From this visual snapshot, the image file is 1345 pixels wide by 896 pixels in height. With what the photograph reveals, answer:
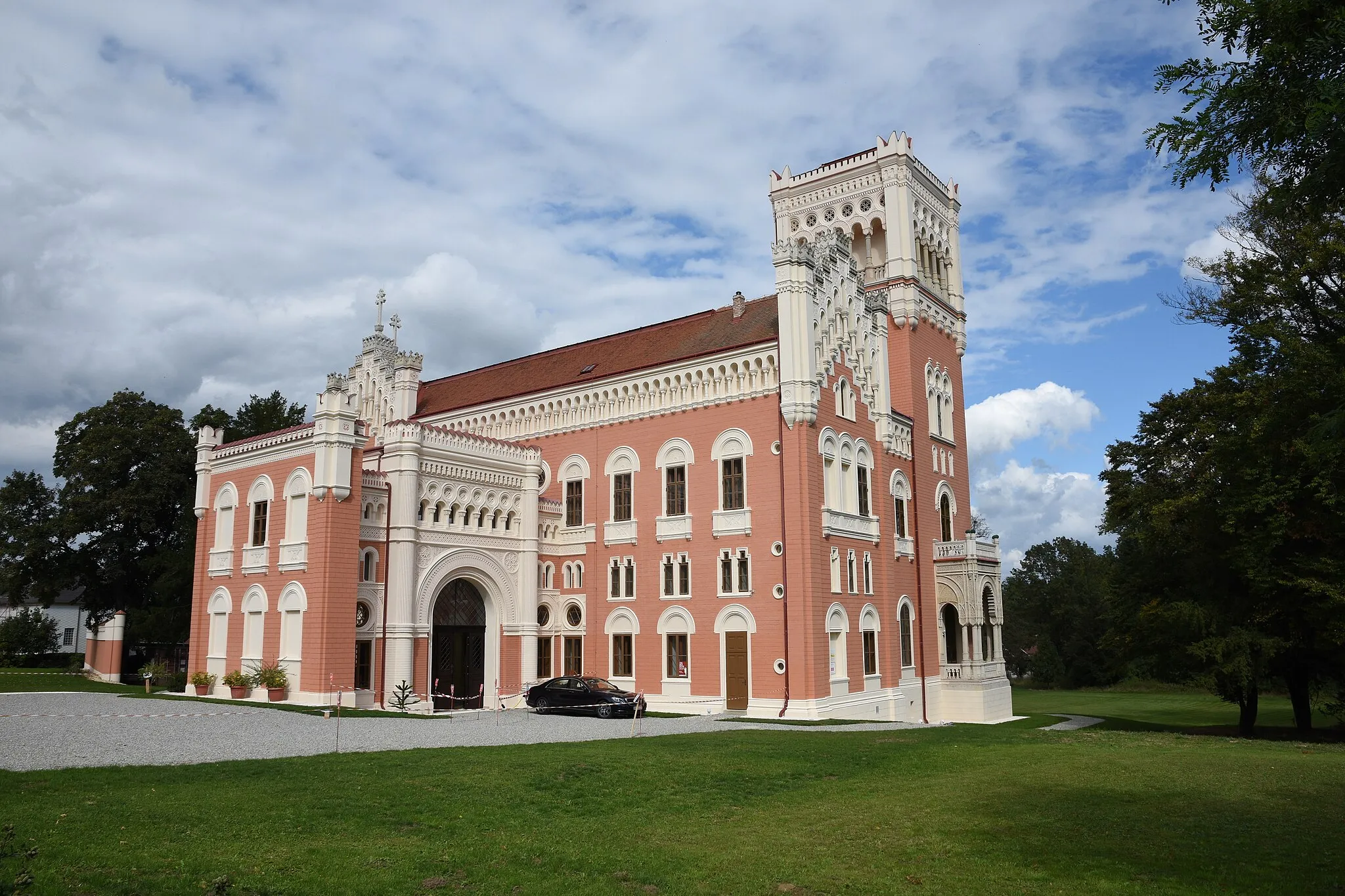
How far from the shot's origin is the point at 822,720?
106ft

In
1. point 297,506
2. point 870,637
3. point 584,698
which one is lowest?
point 584,698

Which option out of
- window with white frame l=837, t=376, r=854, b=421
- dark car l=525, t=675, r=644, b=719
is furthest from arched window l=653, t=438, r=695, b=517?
dark car l=525, t=675, r=644, b=719

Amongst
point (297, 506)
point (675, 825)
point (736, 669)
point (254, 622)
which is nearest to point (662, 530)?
point (736, 669)

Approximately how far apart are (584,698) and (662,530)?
8.22 meters

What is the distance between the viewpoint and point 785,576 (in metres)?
34.5

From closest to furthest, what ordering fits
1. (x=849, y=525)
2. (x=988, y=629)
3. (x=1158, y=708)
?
→ (x=849, y=525)
(x=988, y=629)
(x=1158, y=708)

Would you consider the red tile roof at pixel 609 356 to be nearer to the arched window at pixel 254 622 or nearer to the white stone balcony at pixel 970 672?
the arched window at pixel 254 622

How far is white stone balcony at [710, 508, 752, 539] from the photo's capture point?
117 feet

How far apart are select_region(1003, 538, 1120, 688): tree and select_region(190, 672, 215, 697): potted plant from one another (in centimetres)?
7432

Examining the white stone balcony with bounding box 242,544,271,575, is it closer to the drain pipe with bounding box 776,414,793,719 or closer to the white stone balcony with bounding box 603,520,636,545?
the white stone balcony with bounding box 603,520,636,545

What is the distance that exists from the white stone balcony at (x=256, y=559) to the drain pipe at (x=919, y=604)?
84.4ft

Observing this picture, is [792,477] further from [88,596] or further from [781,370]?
[88,596]

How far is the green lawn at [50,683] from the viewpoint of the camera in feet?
134

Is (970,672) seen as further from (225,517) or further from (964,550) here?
(225,517)
